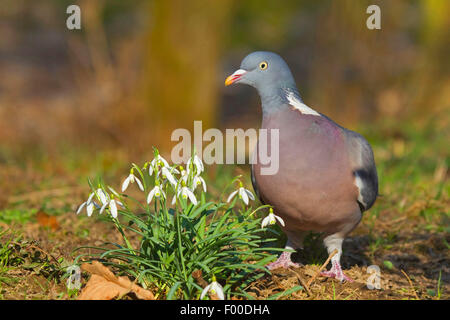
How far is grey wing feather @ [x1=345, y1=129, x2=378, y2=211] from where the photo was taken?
383 centimetres

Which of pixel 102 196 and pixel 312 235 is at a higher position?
pixel 102 196

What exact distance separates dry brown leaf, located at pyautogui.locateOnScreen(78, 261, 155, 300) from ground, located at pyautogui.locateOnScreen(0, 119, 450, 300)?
158 millimetres

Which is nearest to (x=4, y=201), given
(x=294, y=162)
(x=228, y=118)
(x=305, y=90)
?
(x=294, y=162)

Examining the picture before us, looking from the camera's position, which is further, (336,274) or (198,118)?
(198,118)

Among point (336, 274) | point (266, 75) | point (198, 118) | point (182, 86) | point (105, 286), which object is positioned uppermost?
point (266, 75)

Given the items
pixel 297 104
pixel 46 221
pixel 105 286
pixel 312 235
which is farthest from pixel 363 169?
pixel 46 221

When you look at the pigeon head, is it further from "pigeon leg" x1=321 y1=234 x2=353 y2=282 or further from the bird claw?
the bird claw

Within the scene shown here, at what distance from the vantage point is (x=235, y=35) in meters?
15.4

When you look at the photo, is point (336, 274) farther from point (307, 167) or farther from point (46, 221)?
point (46, 221)

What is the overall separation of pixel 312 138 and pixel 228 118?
9320mm

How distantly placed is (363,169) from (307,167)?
469 millimetres

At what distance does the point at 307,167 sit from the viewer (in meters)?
3.61

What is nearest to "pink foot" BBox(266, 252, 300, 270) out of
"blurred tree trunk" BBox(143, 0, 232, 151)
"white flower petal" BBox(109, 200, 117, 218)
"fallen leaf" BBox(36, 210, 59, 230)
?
"white flower petal" BBox(109, 200, 117, 218)

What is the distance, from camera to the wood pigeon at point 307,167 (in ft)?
11.9
